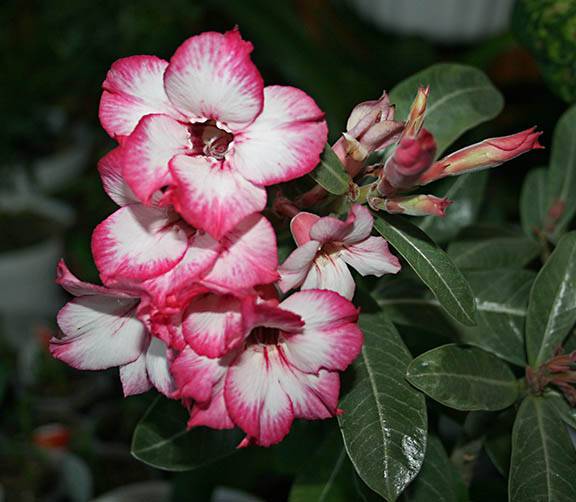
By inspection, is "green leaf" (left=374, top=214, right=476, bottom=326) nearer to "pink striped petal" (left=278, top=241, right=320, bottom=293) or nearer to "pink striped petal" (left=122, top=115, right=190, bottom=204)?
"pink striped petal" (left=278, top=241, right=320, bottom=293)

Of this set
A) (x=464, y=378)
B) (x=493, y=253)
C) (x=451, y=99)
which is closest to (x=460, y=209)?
(x=493, y=253)

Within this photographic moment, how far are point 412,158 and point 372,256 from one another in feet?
0.30

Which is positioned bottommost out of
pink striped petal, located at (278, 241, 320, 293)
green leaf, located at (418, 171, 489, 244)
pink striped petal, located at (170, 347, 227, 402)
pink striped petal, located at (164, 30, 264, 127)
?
green leaf, located at (418, 171, 489, 244)

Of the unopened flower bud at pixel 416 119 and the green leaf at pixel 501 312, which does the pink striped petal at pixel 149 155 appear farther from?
the green leaf at pixel 501 312

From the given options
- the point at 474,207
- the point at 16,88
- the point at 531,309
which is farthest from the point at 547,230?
the point at 16,88

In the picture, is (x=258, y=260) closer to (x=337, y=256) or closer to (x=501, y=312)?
(x=337, y=256)

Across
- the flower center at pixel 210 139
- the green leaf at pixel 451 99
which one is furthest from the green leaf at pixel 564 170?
the flower center at pixel 210 139

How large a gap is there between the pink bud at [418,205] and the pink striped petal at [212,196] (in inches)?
4.8

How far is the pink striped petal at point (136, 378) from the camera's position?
58 centimetres

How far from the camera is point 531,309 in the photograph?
68 cm

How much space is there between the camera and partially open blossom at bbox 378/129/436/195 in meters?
0.48

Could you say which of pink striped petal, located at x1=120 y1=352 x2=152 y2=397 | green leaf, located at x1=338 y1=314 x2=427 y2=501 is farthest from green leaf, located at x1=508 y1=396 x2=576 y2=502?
pink striped petal, located at x1=120 y1=352 x2=152 y2=397

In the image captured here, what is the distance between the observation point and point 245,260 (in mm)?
482

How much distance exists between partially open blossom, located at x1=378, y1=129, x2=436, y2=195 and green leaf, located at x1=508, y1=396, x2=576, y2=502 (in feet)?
0.90
